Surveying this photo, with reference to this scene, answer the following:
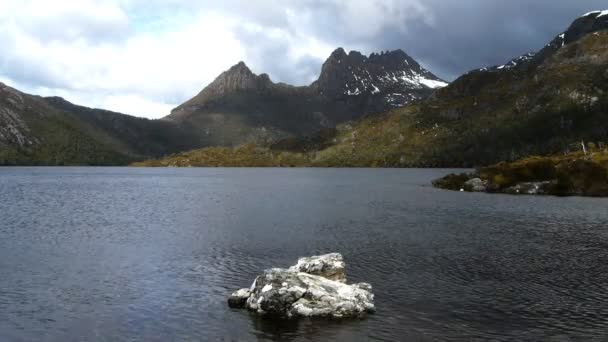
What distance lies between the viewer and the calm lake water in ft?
105

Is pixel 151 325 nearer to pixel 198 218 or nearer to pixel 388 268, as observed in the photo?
pixel 388 268

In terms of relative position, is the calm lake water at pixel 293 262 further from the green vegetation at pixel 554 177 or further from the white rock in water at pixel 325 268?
the green vegetation at pixel 554 177

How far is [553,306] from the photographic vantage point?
36.6m

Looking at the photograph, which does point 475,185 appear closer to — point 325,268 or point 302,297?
point 325,268

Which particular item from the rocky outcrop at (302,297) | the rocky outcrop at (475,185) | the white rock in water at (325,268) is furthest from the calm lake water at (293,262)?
the rocky outcrop at (475,185)

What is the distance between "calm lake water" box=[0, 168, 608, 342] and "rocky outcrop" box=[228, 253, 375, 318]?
1181 mm

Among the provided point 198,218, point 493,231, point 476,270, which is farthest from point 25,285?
point 493,231

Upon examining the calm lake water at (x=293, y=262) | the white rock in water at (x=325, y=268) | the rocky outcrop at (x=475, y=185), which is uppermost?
the rocky outcrop at (x=475, y=185)

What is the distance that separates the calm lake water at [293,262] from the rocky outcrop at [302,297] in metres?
1.18

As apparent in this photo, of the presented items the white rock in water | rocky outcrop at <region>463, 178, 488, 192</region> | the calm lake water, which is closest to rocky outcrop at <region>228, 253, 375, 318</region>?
the calm lake water

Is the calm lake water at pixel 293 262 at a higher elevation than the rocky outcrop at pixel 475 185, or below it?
below

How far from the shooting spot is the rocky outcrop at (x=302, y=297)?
3459cm

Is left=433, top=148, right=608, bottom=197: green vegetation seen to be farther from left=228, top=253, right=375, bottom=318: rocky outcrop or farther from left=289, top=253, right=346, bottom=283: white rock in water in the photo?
left=228, top=253, right=375, bottom=318: rocky outcrop

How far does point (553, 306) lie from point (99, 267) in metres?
39.0
